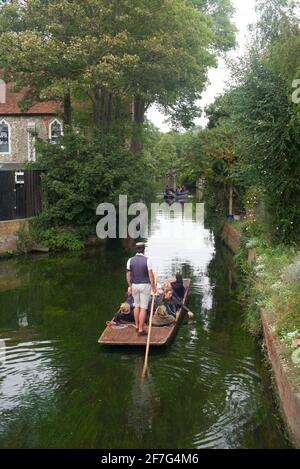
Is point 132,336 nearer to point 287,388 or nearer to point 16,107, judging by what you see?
point 287,388

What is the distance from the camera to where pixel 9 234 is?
23.9 meters

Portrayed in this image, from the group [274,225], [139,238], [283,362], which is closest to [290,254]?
[274,225]

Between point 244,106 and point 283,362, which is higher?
point 244,106

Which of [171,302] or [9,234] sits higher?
[9,234]

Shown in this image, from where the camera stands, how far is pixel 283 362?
8055 mm

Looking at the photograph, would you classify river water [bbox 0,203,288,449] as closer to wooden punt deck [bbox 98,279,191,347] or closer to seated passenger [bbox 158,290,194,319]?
wooden punt deck [bbox 98,279,191,347]

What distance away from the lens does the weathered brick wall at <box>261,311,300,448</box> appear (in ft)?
22.9

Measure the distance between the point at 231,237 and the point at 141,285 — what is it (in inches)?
565

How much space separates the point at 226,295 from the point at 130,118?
20.1 m

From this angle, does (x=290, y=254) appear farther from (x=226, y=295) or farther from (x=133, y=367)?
(x=133, y=367)

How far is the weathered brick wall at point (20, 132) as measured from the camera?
38062 millimetres

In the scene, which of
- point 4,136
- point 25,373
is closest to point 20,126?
point 4,136

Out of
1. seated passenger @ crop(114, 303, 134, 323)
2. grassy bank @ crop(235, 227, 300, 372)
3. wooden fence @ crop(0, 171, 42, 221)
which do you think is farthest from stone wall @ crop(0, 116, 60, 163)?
seated passenger @ crop(114, 303, 134, 323)

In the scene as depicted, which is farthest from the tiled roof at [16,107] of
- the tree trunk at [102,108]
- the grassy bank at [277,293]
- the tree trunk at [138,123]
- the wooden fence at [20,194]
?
the grassy bank at [277,293]
